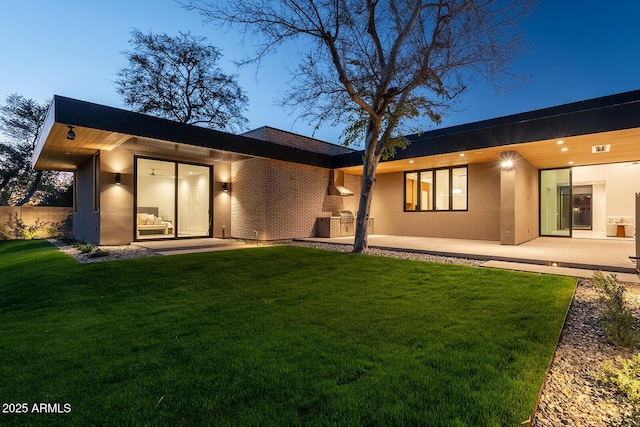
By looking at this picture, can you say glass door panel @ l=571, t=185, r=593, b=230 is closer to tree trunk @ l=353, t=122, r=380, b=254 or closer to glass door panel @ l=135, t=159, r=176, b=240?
tree trunk @ l=353, t=122, r=380, b=254

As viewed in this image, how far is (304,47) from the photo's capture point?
311 inches

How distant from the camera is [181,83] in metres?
19.3

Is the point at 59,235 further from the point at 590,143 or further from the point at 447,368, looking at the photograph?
the point at 590,143

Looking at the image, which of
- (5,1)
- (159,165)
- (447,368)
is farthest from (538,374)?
(5,1)

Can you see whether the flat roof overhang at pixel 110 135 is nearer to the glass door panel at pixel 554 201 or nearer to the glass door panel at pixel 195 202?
the glass door panel at pixel 195 202

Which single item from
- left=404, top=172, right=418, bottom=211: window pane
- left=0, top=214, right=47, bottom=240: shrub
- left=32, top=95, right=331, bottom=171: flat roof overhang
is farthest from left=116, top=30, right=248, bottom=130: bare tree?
left=404, top=172, right=418, bottom=211: window pane

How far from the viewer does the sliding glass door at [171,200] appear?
10.2 meters

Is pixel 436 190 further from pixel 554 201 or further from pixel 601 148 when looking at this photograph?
pixel 601 148

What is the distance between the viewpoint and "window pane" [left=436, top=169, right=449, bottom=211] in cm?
1232

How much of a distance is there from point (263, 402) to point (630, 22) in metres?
21.1

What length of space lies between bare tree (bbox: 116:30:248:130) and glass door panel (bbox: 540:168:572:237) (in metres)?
18.5

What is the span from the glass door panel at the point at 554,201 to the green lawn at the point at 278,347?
9263mm

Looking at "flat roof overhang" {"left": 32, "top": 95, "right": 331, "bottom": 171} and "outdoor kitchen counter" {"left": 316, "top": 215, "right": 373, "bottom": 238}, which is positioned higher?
"flat roof overhang" {"left": 32, "top": 95, "right": 331, "bottom": 171}

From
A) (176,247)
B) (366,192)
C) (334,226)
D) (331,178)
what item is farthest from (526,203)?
(176,247)
